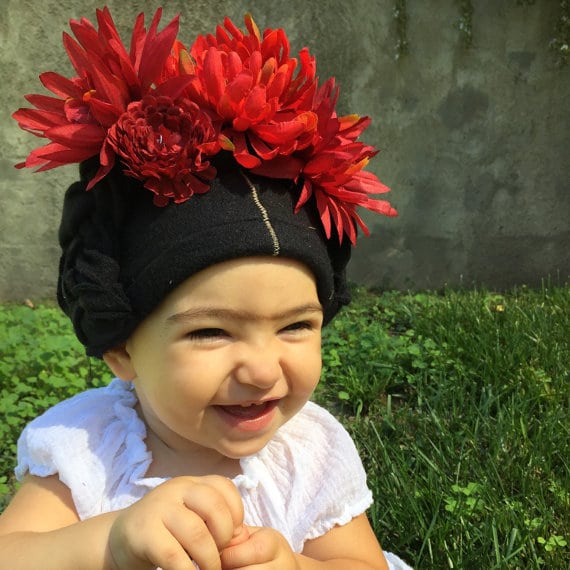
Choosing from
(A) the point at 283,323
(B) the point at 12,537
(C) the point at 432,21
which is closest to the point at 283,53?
(A) the point at 283,323

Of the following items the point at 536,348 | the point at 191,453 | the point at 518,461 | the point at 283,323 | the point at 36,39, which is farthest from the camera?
the point at 36,39

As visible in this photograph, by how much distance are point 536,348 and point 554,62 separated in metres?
2.24

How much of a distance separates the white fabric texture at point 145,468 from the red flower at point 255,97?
2.49ft

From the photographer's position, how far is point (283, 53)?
1497 millimetres

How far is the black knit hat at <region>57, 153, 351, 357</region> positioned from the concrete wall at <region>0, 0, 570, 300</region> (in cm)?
306

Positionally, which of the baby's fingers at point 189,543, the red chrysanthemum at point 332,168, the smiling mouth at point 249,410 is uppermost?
the red chrysanthemum at point 332,168

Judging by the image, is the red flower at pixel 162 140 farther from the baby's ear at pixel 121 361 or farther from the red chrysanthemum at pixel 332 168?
the baby's ear at pixel 121 361

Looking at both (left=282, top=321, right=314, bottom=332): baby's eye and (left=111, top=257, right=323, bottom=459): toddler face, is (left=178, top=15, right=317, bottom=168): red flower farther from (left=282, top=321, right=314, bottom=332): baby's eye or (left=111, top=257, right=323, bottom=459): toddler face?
(left=282, top=321, right=314, bottom=332): baby's eye

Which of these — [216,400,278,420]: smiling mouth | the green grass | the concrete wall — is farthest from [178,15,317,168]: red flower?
the concrete wall

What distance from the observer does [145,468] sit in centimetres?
160

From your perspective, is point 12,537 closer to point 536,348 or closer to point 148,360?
point 148,360

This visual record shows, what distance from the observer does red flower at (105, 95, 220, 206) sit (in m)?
1.33

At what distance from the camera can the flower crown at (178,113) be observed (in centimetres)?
133

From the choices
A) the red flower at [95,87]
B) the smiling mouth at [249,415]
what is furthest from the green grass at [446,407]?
the red flower at [95,87]
